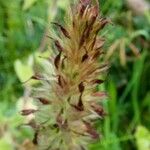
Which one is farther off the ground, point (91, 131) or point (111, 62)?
point (111, 62)

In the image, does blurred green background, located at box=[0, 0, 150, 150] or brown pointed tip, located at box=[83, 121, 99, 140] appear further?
blurred green background, located at box=[0, 0, 150, 150]

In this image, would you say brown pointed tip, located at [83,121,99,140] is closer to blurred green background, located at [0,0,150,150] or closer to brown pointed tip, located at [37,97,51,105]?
brown pointed tip, located at [37,97,51,105]

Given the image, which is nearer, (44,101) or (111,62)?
(44,101)

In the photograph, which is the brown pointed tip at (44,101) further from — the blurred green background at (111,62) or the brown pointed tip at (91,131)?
the blurred green background at (111,62)

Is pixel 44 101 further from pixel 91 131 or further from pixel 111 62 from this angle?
pixel 111 62

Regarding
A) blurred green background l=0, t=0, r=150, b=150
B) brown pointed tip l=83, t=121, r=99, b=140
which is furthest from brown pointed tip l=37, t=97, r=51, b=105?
blurred green background l=0, t=0, r=150, b=150

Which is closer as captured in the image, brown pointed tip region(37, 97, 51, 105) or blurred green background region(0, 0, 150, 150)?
brown pointed tip region(37, 97, 51, 105)

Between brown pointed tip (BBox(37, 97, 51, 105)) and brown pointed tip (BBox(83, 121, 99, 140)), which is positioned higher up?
brown pointed tip (BBox(37, 97, 51, 105))

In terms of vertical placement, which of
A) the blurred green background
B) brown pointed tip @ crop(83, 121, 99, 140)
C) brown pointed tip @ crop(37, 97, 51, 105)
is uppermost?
the blurred green background

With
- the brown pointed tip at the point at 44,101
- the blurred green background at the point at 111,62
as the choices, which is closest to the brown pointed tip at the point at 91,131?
the brown pointed tip at the point at 44,101

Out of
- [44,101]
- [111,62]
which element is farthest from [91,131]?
[111,62]

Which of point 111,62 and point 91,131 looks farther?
point 111,62
